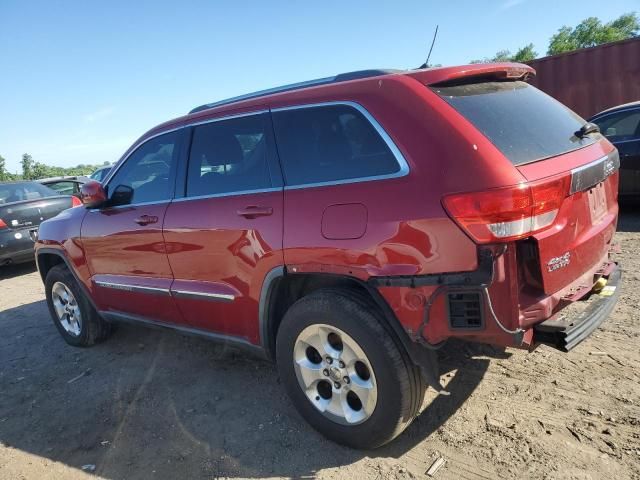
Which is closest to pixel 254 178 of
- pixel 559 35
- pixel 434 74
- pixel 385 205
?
pixel 385 205

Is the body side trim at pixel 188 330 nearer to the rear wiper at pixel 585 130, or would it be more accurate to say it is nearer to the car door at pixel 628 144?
the rear wiper at pixel 585 130

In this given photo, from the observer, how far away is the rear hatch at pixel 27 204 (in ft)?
25.8

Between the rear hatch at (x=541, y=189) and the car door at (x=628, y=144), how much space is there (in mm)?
4463

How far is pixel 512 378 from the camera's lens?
10.2ft

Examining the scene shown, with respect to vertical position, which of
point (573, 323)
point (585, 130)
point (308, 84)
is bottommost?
point (573, 323)

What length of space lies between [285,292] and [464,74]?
154 centimetres

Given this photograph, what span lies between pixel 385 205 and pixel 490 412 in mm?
1433

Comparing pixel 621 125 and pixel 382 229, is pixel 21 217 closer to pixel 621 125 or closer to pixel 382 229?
pixel 382 229

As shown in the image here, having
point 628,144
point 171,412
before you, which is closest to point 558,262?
point 171,412

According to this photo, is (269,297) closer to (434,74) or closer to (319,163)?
(319,163)

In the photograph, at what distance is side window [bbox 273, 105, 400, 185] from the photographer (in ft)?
7.92

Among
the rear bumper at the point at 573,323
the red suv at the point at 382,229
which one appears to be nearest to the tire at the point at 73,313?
the red suv at the point at 382,229

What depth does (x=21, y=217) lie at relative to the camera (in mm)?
7953

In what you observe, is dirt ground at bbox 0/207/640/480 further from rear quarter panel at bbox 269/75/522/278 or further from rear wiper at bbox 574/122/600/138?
rear wiper at bbox 574/122/600/138
